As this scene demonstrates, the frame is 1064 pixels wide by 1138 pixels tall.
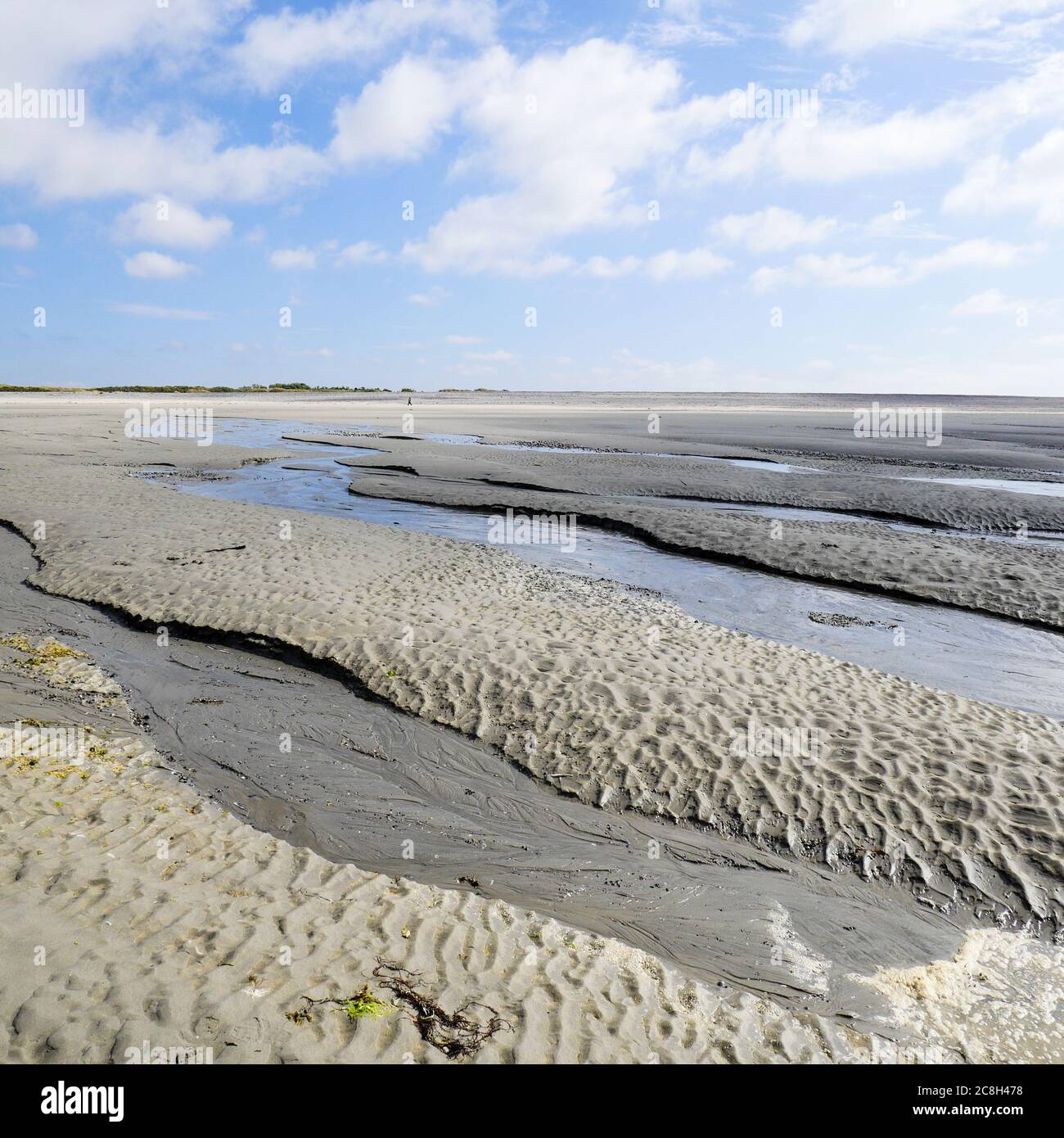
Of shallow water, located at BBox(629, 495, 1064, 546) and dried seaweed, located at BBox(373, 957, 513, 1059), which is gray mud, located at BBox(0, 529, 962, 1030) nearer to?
dried seaweed, located at BBox(373, 957, 513, 1059)

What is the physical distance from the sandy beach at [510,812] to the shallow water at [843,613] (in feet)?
0.67

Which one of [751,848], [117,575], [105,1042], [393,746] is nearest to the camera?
[105,1042]

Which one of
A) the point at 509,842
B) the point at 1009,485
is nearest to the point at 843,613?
the point at 509,842

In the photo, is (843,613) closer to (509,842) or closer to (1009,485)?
(509,842)

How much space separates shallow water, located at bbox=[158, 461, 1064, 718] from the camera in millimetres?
10648

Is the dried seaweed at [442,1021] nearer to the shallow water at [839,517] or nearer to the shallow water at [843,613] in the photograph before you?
the shallow water at [843,613]

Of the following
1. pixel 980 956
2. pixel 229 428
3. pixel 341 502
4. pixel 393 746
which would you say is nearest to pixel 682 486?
pixel 341 502

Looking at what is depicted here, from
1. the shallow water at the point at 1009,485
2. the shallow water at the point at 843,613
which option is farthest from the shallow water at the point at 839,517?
the shallow water at the point at 1009,485

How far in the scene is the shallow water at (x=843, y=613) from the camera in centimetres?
1065

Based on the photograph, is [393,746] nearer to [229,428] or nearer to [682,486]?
[682,486]

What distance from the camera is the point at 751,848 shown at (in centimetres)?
681

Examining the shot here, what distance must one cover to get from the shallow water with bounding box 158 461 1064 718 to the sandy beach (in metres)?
0.20
